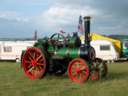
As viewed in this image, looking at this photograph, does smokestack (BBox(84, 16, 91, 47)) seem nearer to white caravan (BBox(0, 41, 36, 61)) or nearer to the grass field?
the grass field

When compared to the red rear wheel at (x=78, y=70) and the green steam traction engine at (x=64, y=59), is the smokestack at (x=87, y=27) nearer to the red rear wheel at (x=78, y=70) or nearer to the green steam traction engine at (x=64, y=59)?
the green steam traction engine at (x=64, y=59)

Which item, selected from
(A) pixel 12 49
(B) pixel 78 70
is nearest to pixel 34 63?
(B) pixel 78 70

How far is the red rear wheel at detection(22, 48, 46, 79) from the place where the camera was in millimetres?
13930

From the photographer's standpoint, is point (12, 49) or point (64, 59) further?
point (12, 49)

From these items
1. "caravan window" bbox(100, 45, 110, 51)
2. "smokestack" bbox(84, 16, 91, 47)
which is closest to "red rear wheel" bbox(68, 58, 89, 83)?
"smokestack" bbox(84, 16, 91, 47)

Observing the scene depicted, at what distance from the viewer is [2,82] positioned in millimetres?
13062

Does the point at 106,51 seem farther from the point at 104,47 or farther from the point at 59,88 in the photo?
the point at 59,88

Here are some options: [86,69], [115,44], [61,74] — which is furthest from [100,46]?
[86,69]

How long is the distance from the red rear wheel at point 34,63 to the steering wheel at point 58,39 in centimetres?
66

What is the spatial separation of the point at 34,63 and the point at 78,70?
6.69ft

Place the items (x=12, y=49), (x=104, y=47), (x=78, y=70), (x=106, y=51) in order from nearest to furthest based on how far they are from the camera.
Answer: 1. (x=78, y=70)
2. (x=106, y=51)
3. (x=104, y=47)
4. (x=12, y=49)

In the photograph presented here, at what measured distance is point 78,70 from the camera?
12.9 meters

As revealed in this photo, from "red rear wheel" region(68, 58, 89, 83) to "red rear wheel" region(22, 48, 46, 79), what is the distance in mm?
1166

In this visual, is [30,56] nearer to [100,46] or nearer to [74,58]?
[74,58]
